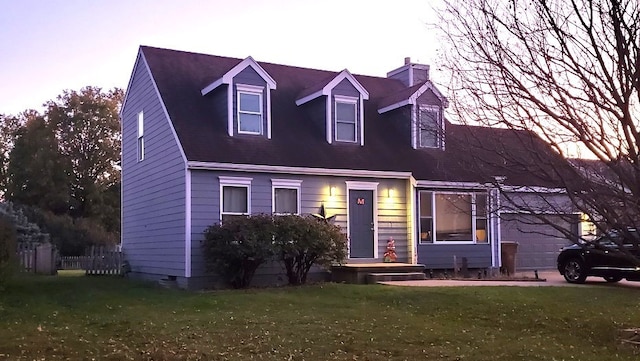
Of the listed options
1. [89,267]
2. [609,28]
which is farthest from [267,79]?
[609,28]

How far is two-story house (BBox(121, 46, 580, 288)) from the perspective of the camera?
1747cm

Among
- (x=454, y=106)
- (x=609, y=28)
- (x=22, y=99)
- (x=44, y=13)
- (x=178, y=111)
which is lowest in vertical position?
(x=454, y=106)

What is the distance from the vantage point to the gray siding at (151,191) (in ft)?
57.9

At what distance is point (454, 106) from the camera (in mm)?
7895

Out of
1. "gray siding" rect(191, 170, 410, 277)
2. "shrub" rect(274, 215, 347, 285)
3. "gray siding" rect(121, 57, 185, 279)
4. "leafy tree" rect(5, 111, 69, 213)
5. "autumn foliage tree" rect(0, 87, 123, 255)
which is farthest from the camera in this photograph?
"autumn foliage tree" rect(0, 87, 123, 255)

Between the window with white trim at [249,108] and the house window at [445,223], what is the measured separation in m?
5.20

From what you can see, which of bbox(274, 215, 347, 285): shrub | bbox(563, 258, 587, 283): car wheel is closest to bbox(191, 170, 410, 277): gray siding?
bbox(274, 215, 347, 285): shrub

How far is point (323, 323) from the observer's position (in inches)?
414

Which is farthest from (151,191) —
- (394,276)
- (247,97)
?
(394,276)

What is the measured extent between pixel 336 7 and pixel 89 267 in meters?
13.9

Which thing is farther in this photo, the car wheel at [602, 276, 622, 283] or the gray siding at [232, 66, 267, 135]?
the gray siding at [232, 66, 267, 135]

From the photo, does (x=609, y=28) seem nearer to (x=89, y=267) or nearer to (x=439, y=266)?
(x=439, y=266)

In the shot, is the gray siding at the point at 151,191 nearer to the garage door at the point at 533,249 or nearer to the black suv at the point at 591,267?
the black suv at the point at 591,267

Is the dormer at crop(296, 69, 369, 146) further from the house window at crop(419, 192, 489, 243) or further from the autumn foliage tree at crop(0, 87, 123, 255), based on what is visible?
the autumn foliage tree at crop(0, 87, 123, 255)
